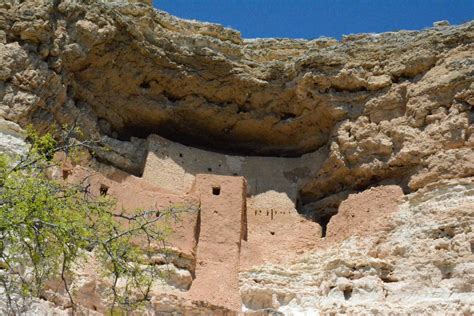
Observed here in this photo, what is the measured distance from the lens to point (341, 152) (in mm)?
15031

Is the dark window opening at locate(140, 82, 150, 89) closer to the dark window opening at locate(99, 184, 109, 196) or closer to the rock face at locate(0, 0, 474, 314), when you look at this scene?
the rock face at locate(0, 0, 474, 314)

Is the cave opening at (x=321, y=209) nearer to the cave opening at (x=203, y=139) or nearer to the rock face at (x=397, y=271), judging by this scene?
the cave opening at (x=203, y=139)

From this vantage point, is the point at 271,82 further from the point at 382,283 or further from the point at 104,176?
the point at 382,283

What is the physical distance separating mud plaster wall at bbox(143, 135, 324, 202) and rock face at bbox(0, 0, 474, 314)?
31 millimetres

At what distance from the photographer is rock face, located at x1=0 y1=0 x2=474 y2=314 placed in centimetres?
1262

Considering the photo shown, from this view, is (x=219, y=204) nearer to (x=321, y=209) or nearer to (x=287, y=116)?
(x=321, y=209)

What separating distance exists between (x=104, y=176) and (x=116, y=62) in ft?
7.65

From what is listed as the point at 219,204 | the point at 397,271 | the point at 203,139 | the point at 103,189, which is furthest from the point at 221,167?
the point at 397,271

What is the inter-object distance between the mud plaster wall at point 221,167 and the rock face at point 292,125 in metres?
0.03

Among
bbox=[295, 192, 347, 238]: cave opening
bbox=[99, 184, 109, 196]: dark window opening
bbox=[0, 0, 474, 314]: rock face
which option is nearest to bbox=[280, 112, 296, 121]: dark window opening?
bbox=[0, 0, 474, 314]: rock face

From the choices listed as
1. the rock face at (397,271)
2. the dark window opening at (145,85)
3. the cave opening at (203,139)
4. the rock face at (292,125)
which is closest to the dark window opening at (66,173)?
the rock face at (292,125)

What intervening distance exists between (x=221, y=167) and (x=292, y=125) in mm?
1600

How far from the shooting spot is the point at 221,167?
52.7 feet

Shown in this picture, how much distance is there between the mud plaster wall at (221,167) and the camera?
49.9 feet
